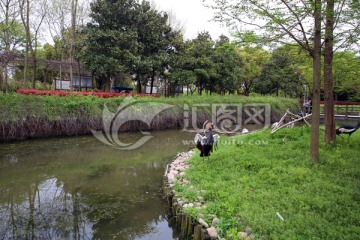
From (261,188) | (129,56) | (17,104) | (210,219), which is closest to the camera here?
(210,219)

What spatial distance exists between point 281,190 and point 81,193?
3722 millimetres

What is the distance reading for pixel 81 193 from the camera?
17.3ft

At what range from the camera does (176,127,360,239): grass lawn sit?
302cm

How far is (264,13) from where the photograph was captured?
4.68 m

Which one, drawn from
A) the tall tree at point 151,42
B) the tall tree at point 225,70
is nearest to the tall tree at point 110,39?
the tall tree at point 151,42

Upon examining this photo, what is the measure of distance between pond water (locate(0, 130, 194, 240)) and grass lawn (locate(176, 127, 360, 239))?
852 mm

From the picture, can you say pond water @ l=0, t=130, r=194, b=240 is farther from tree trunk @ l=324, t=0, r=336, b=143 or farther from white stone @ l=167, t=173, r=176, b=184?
tree trunk @ l=324, t=0, r=336, b=143

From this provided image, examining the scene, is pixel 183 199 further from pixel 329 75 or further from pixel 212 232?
pixel 329 75

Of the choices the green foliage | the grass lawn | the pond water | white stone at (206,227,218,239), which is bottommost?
the pond water

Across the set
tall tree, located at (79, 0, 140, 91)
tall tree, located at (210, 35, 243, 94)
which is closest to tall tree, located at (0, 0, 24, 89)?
tall tree, located at (79, 0, 140, 91)

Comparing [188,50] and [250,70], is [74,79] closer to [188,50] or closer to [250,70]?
[188,50]

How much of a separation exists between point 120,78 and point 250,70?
1147 cm

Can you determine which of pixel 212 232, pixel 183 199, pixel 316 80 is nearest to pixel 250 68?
pixel 316 80

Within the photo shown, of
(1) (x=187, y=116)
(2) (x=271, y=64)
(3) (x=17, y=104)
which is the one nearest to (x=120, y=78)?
(1) (x=187, y=116)
